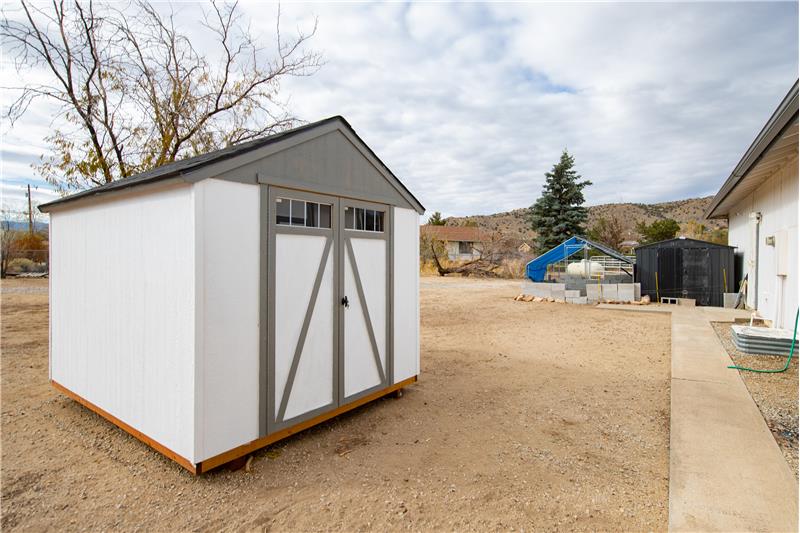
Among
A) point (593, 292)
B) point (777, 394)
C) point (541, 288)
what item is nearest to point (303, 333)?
point (777, 394)

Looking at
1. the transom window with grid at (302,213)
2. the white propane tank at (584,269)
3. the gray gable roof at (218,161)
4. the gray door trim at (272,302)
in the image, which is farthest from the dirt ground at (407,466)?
the white propane tank at (584,269)

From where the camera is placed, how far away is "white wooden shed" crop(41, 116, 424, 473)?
3.06 m

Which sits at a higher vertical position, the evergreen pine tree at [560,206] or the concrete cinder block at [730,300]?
the evergreen pine tree at [560,206]

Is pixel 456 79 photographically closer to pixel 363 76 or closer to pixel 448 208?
pixel 363 76

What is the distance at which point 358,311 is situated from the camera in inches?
173

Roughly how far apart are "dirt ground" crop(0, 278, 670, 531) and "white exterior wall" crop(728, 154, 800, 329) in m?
3.29

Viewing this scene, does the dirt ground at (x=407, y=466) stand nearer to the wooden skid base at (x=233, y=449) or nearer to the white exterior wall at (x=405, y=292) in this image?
the wooden skid base at (x=233, y=449)

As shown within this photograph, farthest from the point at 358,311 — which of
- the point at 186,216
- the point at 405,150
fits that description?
the point at 405,150

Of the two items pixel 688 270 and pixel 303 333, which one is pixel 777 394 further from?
pixel 688 270

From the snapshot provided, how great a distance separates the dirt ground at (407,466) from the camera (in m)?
2.64

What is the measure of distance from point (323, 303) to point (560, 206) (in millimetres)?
25364

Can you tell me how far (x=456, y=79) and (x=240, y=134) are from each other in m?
5.91

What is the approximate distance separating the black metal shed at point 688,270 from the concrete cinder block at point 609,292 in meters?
1.09

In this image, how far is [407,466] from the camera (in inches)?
131
